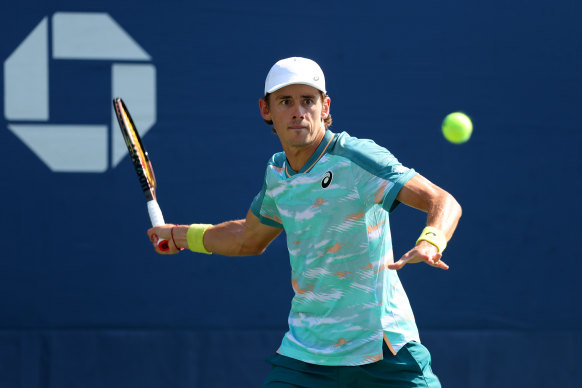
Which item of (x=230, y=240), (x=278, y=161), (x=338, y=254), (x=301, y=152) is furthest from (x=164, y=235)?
(x=338, y=254)

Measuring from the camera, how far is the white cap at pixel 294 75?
116 inches

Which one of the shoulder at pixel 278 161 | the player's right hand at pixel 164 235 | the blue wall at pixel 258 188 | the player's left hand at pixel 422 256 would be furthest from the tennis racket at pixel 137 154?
the player's left hand at pixel 422 256

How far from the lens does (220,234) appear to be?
344 cm

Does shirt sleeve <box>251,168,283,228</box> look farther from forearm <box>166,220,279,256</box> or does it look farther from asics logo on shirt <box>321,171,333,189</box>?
asics logo on shirt <box>321,171,333,189</box>

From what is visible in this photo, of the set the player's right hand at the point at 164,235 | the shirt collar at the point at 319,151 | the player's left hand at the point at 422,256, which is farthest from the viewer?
the player's right hand at the point at 164,235

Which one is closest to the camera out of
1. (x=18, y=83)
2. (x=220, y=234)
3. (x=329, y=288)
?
(x=329, y=288)

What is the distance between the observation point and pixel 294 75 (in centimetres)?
295

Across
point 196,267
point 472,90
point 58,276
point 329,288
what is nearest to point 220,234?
point 329,288

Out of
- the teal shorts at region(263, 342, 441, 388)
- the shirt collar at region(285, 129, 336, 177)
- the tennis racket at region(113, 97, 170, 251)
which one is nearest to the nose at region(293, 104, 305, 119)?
the shirt collar at region(285, 129, 336, 177)

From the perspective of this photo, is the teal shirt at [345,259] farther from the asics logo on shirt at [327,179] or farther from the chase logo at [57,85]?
the chase logo at [57,85]

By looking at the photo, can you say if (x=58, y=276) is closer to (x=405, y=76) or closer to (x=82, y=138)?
(x=82, y=138)

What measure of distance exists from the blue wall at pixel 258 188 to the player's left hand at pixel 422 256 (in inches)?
85.5

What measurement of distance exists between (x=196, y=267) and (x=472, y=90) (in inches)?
66.7

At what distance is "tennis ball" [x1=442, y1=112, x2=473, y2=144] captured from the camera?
4367 mm
